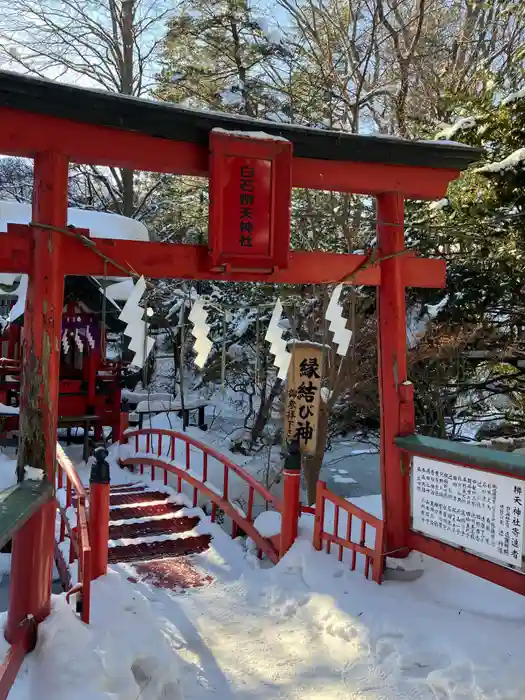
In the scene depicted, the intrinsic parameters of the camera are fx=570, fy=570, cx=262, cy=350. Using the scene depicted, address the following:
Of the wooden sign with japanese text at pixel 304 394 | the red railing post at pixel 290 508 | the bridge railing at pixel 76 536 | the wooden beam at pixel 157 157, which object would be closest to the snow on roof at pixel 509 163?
the wooden beam at pixel 157 157

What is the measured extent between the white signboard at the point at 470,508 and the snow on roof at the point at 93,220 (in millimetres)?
10189

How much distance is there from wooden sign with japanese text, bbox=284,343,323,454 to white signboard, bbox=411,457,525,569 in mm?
2367

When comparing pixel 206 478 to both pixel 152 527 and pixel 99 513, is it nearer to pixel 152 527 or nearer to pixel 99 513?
pixel 152 527

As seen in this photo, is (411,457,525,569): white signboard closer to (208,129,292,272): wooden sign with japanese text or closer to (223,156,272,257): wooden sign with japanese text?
(208,129,292,272): wooden sign with japanese text

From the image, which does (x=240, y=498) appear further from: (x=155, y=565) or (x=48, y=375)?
(x=48, y=375)

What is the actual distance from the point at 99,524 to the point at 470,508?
3298 mm

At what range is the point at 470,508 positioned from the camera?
461 cm

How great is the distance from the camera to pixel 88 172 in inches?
773

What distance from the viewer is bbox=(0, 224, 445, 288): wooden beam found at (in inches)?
162

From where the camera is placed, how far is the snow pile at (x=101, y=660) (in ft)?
10.4

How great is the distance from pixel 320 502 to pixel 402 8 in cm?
1430

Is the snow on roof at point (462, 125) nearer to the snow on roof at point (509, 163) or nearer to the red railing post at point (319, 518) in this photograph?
the snow on roof at point (509, 163)

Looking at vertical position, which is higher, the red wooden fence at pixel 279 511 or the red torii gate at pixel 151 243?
the red torii gate at pixel 151 243

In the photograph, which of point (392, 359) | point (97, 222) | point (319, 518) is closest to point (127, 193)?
point (97, 222)
